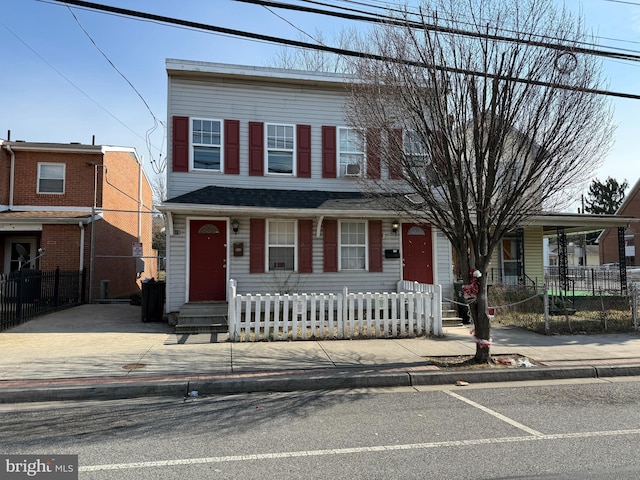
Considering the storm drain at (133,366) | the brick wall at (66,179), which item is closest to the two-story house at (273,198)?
the storm drain at (133,366)

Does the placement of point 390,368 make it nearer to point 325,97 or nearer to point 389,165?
point 389,165

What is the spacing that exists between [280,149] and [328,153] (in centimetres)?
147

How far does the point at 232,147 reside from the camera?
12461mm

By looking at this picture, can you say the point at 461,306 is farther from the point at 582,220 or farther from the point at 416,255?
the point at 582,220

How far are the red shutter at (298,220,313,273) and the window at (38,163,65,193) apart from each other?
10.6 metres

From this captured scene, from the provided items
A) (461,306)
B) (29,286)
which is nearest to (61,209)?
(29,286)

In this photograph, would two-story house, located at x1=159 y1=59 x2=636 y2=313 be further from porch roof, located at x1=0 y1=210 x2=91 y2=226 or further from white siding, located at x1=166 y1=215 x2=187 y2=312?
porch roof, located at x1=0 y1=210 x2=91 y2=226

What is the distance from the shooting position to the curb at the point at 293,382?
5.71 meters

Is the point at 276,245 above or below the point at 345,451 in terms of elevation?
above

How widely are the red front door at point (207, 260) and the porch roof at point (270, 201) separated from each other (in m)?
0.81

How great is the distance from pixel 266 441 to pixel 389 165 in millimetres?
5051

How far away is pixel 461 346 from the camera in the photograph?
28.6ft

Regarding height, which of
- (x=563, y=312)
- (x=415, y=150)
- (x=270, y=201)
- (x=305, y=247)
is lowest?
(x=563, y=312)

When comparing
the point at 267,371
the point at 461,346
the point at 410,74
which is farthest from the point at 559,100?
the point at 267,371
